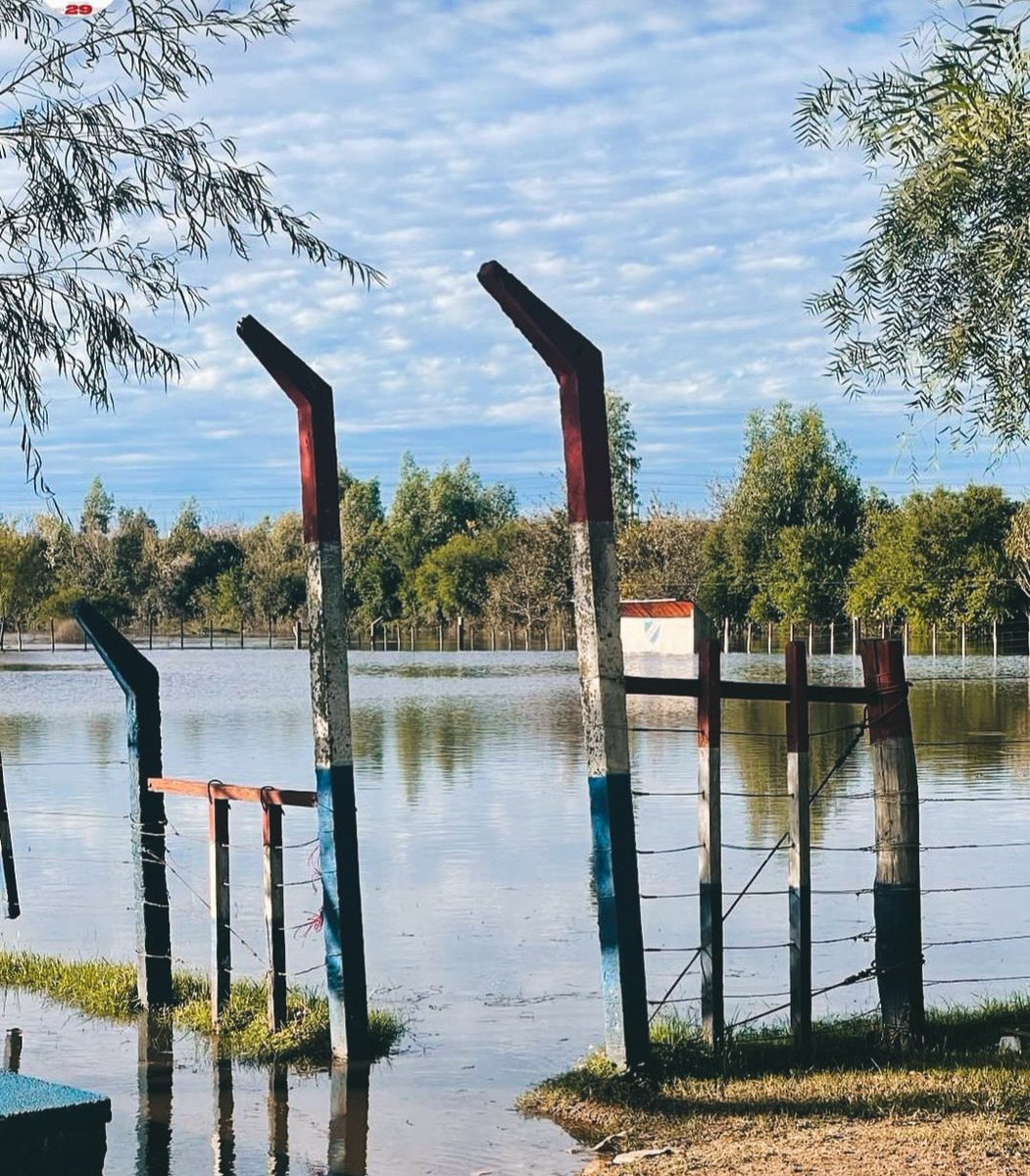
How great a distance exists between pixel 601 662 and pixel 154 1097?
9.27 ft

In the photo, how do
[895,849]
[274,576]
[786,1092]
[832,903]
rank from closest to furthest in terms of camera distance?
1. [786,1092]
2. [895,849]
3. [832,903]
4. [274,576]

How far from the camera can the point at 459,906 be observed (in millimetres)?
13602

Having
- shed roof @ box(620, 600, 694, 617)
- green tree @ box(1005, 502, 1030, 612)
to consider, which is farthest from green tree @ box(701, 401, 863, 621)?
shed roof @ box(620, 600, 694, 617)

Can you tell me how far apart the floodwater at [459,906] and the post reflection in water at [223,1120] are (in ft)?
0.06

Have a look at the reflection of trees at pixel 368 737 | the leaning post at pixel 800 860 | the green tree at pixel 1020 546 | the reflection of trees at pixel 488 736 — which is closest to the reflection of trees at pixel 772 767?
the reflection of trees at pixel 488 736

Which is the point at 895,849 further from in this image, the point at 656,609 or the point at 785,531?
the point at 785,531

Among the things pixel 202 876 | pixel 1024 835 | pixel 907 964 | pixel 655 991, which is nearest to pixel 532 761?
pixel 1024 835

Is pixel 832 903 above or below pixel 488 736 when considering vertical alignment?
below

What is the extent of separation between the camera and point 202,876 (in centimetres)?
1506

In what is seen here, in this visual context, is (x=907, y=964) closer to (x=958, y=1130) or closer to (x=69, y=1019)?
(x=958, y=1130)

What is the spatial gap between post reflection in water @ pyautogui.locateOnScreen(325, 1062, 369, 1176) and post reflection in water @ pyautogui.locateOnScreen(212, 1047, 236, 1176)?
40 centimetres

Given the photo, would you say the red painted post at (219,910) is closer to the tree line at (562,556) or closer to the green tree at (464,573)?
the tree line at (562,556)

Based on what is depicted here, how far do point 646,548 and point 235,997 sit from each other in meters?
72.0

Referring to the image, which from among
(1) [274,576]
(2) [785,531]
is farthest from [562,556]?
(1) [274,576]
